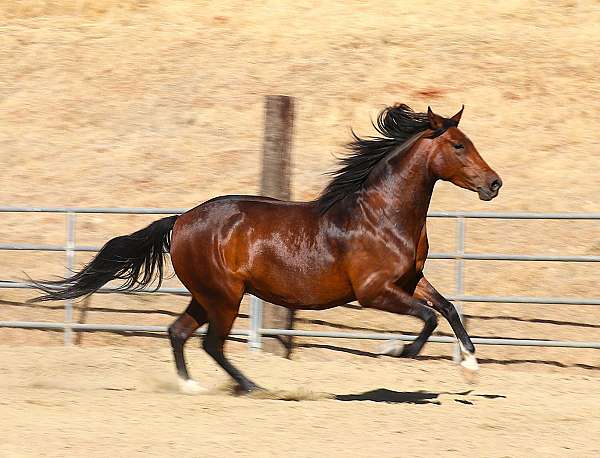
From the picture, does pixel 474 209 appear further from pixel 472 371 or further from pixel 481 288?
pixel 472 371

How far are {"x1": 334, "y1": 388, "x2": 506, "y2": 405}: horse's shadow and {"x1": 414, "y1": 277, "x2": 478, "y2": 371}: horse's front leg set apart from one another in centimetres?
74

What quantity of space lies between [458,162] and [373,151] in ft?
2.12

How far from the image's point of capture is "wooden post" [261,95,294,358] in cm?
945

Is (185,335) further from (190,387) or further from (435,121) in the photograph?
(435,121)

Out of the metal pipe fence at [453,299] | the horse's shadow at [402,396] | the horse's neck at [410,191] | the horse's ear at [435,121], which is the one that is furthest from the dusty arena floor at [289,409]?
the horse's ear at [435,121]

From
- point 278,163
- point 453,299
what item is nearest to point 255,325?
point 278,163

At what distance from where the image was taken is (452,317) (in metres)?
6.66

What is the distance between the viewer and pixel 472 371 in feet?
21.4

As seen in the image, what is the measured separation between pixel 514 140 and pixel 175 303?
6.93 meters

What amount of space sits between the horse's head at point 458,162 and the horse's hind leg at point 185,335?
197 cm

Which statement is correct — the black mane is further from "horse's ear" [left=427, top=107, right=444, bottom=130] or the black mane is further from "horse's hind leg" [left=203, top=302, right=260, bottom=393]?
"horse's hind leg" [left=203, top=302, right=260, bottom=393]

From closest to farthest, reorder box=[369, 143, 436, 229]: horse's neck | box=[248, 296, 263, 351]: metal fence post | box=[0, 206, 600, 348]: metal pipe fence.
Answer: box=[369, 143, 436, 229]: horse's neck < box=[0, 206, 600, 348]: metal pipe fence < box=[248, 296, 263, 351]: metal fence post

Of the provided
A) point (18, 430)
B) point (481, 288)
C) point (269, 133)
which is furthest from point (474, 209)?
point (18, 430)

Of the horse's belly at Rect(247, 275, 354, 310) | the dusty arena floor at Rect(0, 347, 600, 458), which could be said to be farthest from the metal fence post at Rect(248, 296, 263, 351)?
the horse's belly at Rect(247, 275, 354, 310)
